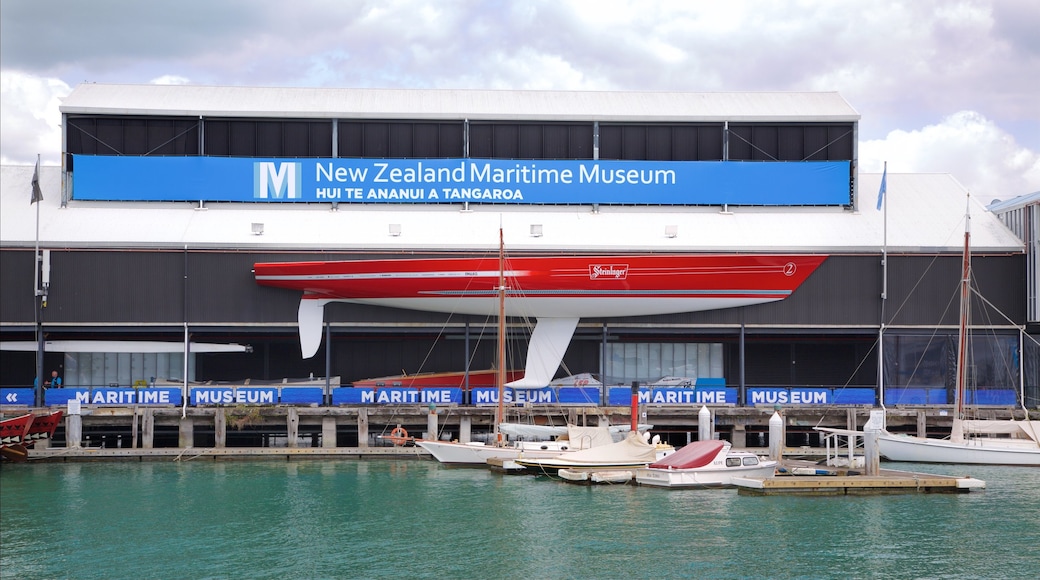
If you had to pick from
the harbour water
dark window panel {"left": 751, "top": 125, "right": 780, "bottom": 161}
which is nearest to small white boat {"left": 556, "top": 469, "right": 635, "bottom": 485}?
the harbour water

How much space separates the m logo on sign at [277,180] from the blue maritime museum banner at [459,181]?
4 centimetres

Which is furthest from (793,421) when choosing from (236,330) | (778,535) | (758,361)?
(236,330)

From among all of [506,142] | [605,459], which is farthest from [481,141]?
[605,459]

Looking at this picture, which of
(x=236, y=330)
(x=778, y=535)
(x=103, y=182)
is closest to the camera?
(x=778, y=535)

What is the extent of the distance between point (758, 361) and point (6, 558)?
31284 millimetres

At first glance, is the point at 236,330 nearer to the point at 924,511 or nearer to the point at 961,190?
the point at 924,511

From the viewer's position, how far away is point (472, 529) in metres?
28.4

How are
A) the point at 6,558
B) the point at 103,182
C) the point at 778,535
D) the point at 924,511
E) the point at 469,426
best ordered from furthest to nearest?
1. the point at 103,182
2. the point at 469,426
3. the point at 924,511
4. the point at 778,535
5. the point at 6,558

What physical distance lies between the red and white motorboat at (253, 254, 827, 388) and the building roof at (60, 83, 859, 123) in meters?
7.99

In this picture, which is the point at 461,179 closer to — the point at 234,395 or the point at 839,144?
the point at 234,395

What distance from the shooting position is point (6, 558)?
986 inches

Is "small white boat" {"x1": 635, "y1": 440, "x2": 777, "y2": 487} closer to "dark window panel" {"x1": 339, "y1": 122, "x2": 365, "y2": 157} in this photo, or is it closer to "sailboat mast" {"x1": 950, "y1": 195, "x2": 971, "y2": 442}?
"sailboat mast" {"x1": 950, "y1": 195, "x2": 971, "y2": 442}

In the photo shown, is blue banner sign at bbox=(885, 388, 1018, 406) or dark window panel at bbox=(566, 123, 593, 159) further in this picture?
dark window panel at bbox=(566, 123, 593, 159)

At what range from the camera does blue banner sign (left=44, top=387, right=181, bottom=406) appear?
135ft
